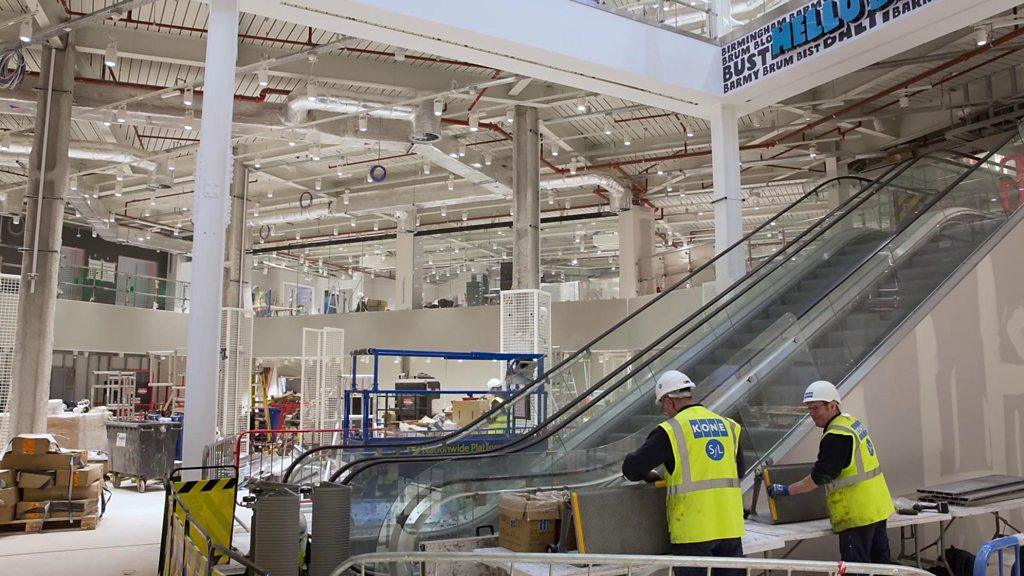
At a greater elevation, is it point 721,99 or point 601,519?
point 721,99

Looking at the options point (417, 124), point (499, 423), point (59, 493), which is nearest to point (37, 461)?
point (59, 493)

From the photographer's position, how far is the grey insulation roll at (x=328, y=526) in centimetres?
587

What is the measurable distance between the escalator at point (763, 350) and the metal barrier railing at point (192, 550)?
4.89ft

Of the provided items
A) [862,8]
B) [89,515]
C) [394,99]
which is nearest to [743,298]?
[862,8]

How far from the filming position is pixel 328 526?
5.90 meters

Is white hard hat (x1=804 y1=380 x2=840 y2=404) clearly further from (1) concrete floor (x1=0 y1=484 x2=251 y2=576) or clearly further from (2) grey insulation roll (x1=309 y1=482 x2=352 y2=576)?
(1) concrete floor (x1=0 y1=484 x2=251 y2=576)

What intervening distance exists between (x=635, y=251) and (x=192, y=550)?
17.8m

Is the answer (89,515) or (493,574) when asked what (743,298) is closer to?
(493,574)

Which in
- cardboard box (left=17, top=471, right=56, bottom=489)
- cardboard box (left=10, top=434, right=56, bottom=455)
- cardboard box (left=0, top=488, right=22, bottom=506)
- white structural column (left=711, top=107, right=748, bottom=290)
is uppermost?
white structural column (left=711, top=107, right=748, bottom=290)

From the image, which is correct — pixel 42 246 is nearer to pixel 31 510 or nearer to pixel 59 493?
pixel 59 493

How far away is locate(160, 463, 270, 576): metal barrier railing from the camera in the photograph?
3.71m

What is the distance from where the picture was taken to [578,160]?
1938 cm

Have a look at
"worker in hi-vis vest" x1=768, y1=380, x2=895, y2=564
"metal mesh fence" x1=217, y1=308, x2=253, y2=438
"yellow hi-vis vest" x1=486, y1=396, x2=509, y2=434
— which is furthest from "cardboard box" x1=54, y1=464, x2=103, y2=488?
"worker in hi-vis vest" x1=768, y1=380, x2=895, y2=564

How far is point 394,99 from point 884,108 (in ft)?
31.7
